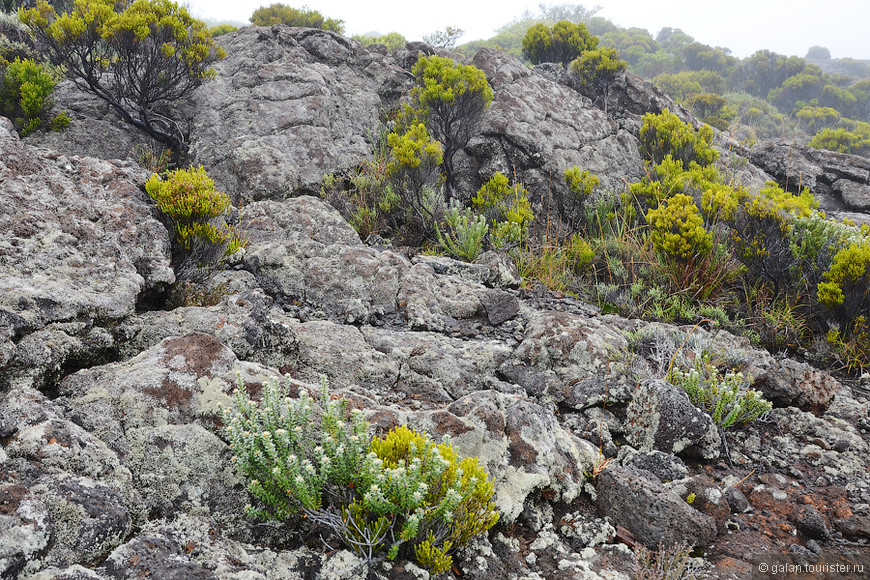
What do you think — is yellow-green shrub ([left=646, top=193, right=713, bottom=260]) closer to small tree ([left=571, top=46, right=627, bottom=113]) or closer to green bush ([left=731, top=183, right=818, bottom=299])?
green bush ([left=731, top=183, right=818, bottom=299])

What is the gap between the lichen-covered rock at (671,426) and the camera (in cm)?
305

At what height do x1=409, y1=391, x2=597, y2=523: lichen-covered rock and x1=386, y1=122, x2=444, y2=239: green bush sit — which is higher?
x1=386, y1=122, x2=444, y2=239: green bush

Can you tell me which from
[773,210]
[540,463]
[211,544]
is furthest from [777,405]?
[211,544]

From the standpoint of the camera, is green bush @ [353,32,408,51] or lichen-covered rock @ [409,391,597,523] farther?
green bush @ [353,32,408,51]

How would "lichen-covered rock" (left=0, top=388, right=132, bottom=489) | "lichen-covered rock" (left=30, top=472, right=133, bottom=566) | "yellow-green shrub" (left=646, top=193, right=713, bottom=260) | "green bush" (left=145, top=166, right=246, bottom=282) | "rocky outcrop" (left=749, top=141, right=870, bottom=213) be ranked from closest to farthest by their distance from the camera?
"lichen-covered rock" (left=30, top=472, right=133, bottom=566), "lichen-covered rock" (left=0, top=388, right=132, bottom=489), "green bush" (left=145, top=166, right=246, bottom=282), "yellow-green shrub" (left=646, top=193, right=713, bottom=260), "rocky outcrop" (left=749, top=141, right=870, bottom=213)

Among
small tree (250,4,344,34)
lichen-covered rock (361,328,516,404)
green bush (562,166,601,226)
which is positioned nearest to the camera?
lichen-covered rock (361,328,516,404)

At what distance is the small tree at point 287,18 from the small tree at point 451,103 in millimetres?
7163

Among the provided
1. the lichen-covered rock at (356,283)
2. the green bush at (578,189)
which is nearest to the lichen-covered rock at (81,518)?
the lichen-covered rock at (356,283)

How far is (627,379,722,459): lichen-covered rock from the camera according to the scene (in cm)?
305

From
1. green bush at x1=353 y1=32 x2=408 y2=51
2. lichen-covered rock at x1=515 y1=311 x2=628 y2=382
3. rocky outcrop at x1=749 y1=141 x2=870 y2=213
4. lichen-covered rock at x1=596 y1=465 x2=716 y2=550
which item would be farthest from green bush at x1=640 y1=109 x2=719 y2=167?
green bush at x1=353 y1=32 x2=408 y2=51

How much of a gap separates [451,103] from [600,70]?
17.4ft

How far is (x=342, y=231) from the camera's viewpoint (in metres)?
5.60

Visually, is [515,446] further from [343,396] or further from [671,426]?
[671,426]

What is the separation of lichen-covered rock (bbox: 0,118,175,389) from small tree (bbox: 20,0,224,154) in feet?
10.2
